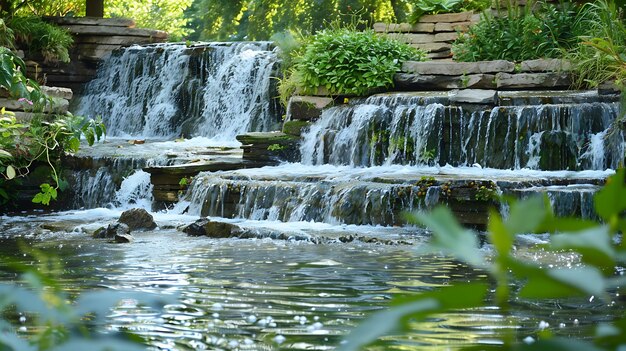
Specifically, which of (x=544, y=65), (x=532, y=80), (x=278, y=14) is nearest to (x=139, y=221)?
(x=532, y=80)

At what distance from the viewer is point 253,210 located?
10586 mm

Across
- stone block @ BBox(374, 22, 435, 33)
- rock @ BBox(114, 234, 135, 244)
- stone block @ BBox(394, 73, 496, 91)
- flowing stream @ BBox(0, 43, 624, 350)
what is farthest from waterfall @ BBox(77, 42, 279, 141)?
rock @ BBox(114, 234, 135, 244)

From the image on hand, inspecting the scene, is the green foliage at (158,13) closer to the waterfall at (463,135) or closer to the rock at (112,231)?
the waterfall at (463,135)

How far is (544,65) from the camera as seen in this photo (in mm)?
12547

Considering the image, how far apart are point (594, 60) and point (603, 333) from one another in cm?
1166

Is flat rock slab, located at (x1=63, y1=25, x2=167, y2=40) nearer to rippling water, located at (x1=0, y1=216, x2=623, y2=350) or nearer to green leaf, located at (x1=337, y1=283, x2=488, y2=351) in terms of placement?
rippling water, located at (x1=0, y1=216, x2=623, y2=350)

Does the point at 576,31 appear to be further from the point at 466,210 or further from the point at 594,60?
the point at 466,210

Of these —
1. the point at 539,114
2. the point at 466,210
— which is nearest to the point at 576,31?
the point at 539,114

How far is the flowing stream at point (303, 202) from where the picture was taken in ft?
16.1

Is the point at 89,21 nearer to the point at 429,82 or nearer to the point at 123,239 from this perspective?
the point at 429,82

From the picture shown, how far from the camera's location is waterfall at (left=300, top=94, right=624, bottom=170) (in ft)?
35.7

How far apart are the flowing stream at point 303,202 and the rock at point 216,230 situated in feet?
0.48

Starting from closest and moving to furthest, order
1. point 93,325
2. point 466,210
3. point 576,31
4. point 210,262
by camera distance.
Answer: point 93,325
point 210,262
point 466,210
point 576,31

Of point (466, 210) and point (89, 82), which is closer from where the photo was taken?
point (466, 210)
